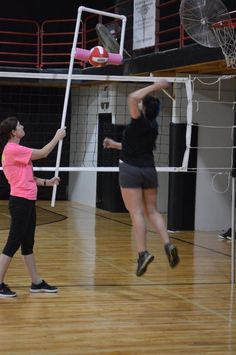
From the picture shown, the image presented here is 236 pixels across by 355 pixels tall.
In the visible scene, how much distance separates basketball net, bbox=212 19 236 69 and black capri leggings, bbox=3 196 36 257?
349 centimetres

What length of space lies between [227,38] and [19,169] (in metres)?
3.67

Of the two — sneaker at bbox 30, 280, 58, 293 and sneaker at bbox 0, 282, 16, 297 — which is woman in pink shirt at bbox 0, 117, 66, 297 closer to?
sneaker at bbox 0, 282, 16, 297

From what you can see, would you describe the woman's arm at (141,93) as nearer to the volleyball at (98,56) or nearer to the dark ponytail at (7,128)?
the dark ponytail at (7,128)

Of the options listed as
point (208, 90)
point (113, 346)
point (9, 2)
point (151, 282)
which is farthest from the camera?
point (9, 2)

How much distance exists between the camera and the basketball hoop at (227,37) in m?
9.09

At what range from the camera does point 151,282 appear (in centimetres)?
853

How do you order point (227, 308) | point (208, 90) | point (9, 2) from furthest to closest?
1. point (9, 2)
2. point (208, 90)
3. point (227, 308)

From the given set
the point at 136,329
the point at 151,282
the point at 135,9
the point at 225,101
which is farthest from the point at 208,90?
the point at 136,329

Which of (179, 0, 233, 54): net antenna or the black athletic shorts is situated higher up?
(179, 0, 233, 54): net antenna


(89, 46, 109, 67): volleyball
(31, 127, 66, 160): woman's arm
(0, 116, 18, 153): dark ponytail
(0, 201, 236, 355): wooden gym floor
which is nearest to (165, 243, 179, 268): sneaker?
(0, 201, 236, 355): wooden gym floor

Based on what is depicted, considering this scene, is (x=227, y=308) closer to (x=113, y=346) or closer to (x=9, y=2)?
(x=113, y=346)

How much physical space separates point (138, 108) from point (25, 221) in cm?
182

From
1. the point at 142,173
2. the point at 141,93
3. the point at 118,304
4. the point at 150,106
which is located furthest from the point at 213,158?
the point at 141,93

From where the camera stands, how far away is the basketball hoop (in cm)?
909
